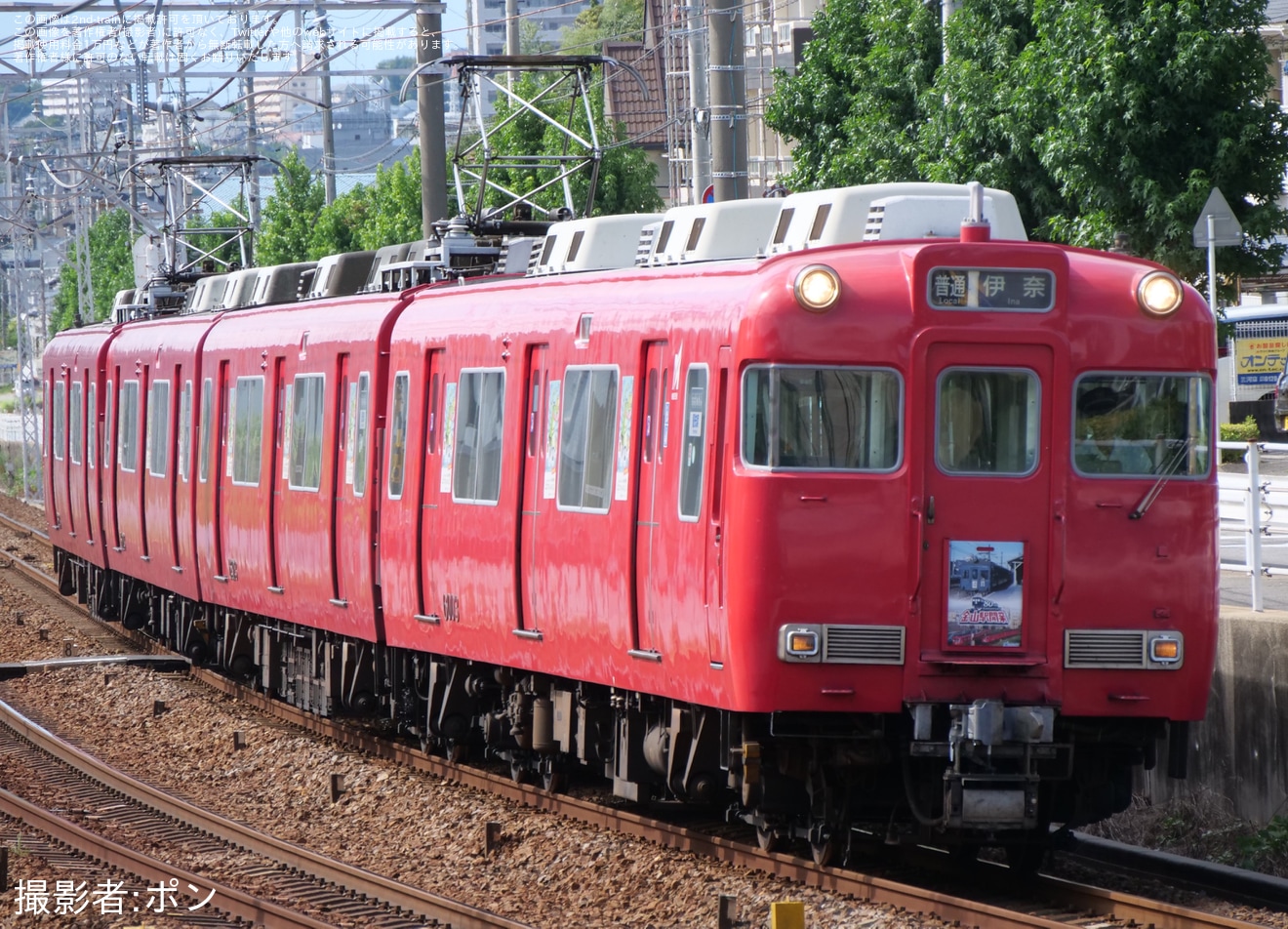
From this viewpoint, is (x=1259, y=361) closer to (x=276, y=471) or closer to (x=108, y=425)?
(x=108, y=425)

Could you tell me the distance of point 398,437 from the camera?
13.9 metres

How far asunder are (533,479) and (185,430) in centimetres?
833

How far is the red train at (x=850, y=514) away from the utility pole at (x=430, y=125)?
7.43m

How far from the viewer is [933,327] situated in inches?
364

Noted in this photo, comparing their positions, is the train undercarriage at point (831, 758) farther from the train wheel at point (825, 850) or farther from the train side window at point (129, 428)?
the train side window at point (129, 428)

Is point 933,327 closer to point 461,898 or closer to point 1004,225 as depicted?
point 1004,225

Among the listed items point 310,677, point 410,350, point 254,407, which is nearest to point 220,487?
point 254,407

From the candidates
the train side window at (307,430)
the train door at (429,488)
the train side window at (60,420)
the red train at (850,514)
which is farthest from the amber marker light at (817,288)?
the train side window at (60,420)

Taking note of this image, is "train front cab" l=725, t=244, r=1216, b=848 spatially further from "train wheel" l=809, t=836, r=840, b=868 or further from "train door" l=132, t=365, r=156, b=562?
"train door" l=132, t=365, r=156, b=562

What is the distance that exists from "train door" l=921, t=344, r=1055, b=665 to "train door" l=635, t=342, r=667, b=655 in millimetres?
1536

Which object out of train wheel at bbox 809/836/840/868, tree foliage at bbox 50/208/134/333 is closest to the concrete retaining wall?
train wheel at bbox 809/836/840/868

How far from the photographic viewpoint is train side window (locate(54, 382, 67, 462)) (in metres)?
25.6

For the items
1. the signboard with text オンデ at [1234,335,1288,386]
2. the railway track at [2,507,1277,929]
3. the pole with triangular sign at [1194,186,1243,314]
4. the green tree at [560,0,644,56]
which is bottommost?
the railway track at [2,507,1277,929]

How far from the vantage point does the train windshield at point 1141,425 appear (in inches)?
371
